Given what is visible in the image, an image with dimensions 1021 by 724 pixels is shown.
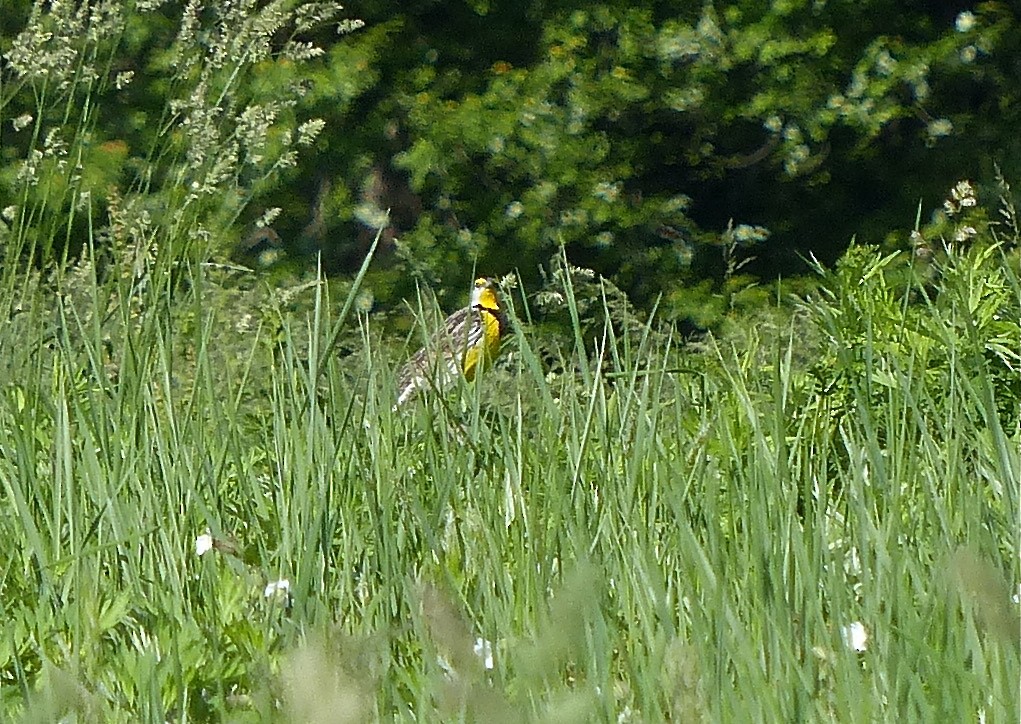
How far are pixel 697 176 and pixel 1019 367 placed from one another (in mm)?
5304

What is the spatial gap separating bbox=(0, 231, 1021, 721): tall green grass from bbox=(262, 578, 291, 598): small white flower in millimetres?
12

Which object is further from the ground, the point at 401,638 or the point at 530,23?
the point at 401,638

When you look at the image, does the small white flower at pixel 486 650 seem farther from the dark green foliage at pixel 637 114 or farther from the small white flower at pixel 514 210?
the small white flower at pixel 514 210

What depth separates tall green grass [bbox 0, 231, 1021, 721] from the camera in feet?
5.40

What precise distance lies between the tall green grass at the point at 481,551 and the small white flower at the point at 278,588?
1 cm

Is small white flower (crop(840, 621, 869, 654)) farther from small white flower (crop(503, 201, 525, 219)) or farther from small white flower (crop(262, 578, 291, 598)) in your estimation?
small white flower (crop(503, 201, 525, 219))

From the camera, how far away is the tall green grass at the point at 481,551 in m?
→ 1.65

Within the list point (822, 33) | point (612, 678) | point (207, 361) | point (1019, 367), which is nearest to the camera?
point (612, 678)

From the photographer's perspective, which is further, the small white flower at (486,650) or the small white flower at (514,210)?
the small white flower at (514,210)

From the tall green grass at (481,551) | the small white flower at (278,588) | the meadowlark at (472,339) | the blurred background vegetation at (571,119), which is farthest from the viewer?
the blurred background vegetation at (571,119)

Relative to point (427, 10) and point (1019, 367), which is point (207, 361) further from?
point (427, 10)

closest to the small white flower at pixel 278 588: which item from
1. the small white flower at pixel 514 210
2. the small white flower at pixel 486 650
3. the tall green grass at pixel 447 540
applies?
the tall green grass at pixel 447 540

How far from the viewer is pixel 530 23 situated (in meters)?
8.55

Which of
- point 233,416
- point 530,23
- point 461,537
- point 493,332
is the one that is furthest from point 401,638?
point 530,23
